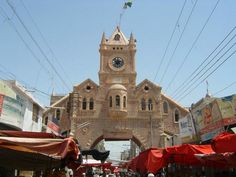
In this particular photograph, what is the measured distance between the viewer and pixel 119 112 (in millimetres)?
45781

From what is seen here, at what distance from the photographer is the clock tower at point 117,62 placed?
49.8 m

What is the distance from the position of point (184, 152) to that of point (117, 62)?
135 ft

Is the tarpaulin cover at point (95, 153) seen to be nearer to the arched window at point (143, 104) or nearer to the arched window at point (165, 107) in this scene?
the arched window at point (143, 104)

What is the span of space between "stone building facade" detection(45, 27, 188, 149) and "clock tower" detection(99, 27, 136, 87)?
149mm

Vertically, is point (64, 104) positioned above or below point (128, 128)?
above

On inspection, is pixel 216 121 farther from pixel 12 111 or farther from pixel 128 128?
pixel 128 128

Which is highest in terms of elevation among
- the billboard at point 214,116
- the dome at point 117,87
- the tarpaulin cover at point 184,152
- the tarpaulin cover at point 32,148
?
the dome at point 117,87

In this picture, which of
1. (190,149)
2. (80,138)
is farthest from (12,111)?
(80,138)

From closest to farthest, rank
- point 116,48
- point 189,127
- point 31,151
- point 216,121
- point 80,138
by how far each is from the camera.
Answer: point 31,151, point 216,121, point 189,127, point 80,138, point 116,48

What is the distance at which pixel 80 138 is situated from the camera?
45906 mm

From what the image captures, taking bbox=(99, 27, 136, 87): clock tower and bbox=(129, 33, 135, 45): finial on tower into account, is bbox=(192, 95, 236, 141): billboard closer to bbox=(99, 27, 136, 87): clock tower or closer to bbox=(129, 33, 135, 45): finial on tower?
bbox=(99, 27, 136, 87): clock tower

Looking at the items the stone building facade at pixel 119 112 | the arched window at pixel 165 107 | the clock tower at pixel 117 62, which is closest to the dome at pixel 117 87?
the stone building facade at pixel 119 112

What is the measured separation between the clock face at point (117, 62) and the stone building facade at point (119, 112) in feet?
7.64

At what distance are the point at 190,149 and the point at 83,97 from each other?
37773 mm
